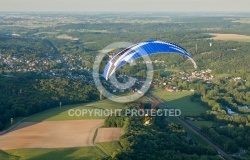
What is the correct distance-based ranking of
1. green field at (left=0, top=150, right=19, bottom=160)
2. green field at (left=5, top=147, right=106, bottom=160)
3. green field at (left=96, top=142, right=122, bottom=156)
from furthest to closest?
green field at (left=96, top=142, right=122, bottom=156)
green field at (left=0, top=150, right=19, bottom=160)
green field at (left=5, top=147, right=106, bottom=160)

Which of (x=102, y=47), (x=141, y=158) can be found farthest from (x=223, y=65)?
(x=141, y=158)

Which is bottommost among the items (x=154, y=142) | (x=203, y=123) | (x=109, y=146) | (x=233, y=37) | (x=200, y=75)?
(x=200, y=75)

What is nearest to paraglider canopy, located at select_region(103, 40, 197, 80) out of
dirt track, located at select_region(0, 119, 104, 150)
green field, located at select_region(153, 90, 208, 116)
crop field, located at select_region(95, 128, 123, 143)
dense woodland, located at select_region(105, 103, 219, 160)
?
dense woodland, located at select_region(105, 103, 219, 160)

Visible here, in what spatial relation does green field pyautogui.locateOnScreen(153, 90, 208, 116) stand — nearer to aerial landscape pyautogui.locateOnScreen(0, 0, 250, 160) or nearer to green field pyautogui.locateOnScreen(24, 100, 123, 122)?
aerial landscape pyautogui.locateOnScreen(0, 0, 250, 160)

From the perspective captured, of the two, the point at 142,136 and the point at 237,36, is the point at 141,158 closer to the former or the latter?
the point at 142,136

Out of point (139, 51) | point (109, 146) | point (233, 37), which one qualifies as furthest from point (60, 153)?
point (233, 37)

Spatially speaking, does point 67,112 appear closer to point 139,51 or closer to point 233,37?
point 139,51
